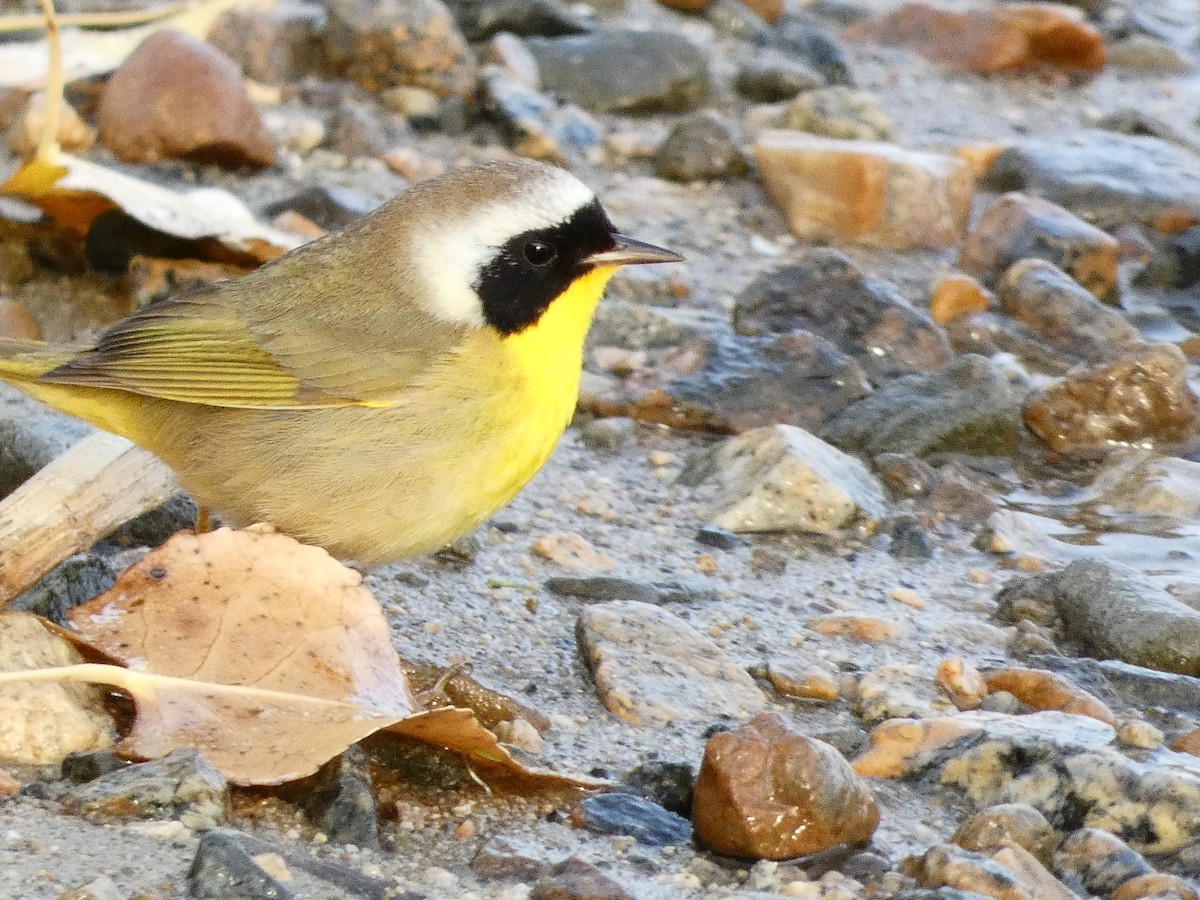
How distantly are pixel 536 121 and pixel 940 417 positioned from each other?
2674 mm

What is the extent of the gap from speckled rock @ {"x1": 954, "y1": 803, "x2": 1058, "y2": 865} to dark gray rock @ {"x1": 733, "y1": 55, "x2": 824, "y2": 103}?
5.38 m

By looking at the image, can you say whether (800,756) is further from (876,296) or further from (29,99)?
(29,99)

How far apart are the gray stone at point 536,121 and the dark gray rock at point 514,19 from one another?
448 mm

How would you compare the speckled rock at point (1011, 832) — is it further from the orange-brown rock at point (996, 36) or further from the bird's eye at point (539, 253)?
the orange-brown rock at point (996, 36)

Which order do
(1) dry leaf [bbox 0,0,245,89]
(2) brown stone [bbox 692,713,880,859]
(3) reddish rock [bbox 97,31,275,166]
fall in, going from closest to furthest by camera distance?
1. (2) brown stone [bbox 692,713,880,859]
2. (3) reddish rock [bbox 97,31,275,166]
3. (1) dry leaf [bbox 0,0,245,89]

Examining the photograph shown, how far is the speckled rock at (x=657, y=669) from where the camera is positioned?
154 inches

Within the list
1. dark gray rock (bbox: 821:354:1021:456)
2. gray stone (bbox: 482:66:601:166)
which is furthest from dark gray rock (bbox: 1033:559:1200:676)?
gray stone (bbox: 482:66:601:166)

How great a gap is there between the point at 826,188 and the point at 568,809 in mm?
4172

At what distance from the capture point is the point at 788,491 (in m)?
5.00

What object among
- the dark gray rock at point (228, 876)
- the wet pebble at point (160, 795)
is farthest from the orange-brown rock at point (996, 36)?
the dark gray rock at point (228, 876)

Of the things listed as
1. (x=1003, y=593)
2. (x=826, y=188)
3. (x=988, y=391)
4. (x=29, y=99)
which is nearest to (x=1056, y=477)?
(x=988, y=391)

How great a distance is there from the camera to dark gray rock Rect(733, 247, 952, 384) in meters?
5.99

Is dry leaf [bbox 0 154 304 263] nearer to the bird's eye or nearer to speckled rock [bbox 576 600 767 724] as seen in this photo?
the bird's eye

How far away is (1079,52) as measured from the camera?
929 cm
